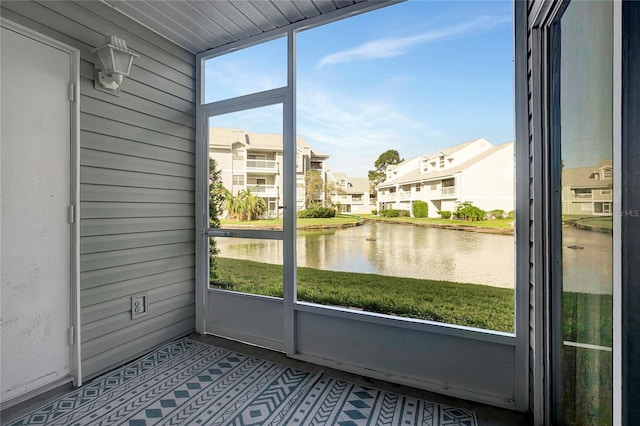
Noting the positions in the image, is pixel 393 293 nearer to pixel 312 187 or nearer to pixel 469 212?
pixel 469 212

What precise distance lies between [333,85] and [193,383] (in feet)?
7.74

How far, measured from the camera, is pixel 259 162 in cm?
279

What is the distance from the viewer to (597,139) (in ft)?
3.60

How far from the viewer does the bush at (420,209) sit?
2197mm

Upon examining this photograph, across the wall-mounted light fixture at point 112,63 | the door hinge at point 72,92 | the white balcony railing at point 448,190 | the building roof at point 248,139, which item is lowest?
the white balcony railing at point 448,190

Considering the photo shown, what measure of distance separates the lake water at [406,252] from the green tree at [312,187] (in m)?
0.25

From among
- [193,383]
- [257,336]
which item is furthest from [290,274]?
[193,383]

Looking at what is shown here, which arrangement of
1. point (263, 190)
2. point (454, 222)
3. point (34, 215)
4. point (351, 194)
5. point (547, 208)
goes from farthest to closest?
point (263, 190)
point (351, 194)
point (454, 222)
point (34, 215)
point (547, 208)

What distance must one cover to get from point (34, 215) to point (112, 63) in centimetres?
113

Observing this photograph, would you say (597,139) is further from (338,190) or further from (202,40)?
(202,40)

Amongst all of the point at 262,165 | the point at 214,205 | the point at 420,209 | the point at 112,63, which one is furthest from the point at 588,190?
the point at 112,63

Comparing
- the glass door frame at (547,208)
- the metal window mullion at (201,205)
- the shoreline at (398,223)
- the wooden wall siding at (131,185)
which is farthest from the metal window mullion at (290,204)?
the glass door frame at (547,208)

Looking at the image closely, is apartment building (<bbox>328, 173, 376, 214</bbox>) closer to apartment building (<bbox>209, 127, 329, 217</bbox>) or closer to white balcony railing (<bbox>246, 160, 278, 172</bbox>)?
apartment building (<bbox>209, 127, 329, 217</bbox>)

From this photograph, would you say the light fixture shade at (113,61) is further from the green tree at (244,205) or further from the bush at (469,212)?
the bush at (469,212)
